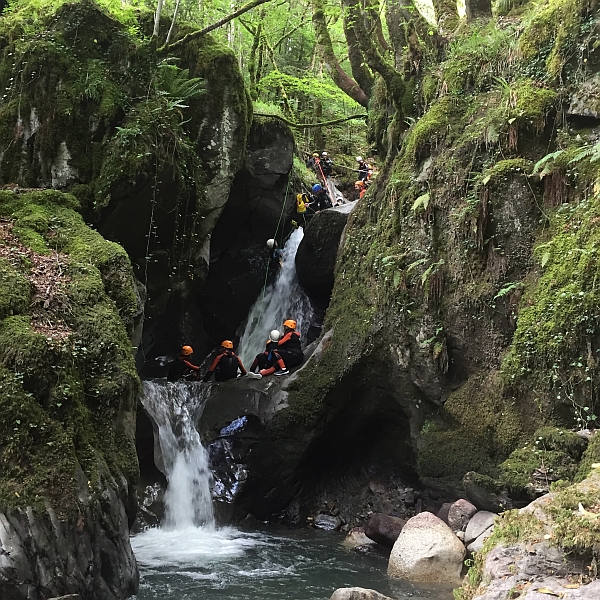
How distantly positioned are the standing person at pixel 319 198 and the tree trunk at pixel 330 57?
150 inches

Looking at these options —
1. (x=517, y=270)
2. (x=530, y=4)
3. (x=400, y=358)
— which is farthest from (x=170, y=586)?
(x=530, y=4)

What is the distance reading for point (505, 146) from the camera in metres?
9.08

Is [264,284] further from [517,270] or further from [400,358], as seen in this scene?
[517,270]

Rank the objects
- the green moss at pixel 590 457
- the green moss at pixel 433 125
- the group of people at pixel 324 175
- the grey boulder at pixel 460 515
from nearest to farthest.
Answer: the green moss at pixel 590 457, the grey boulder at pixel 460 515, the green moss at pixel 433 125, the group of people at pixel 324 175

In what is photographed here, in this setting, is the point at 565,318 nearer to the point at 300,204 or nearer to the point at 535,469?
the point at 535,469

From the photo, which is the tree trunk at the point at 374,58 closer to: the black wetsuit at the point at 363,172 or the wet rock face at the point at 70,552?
the wet rock face at the point at 70,552

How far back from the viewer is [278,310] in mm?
15031

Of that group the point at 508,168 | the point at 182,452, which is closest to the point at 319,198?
the point at 508,168

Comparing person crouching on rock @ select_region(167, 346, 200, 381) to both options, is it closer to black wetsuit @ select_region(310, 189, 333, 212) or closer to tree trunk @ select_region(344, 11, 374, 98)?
black wetsuit @ select_region(310, 189, 333, 212)

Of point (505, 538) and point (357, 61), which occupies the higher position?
point (357, 61)

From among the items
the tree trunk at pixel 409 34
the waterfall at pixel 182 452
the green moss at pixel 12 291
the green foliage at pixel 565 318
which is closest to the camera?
the green moss at pixel 12 291

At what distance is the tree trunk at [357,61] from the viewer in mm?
12076

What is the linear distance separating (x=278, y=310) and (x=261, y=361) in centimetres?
307

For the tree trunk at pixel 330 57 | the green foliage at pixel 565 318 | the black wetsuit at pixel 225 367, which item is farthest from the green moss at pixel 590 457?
the tree trunk at pixel 330 57
